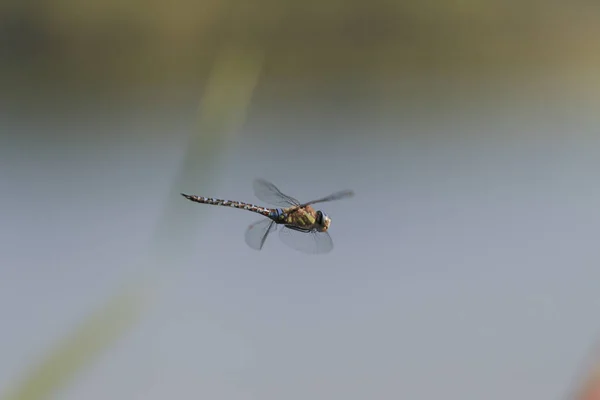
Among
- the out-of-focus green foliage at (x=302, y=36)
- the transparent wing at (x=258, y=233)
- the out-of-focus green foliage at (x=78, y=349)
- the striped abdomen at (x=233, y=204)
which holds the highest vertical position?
the out-of-focus green foliage at (x=302, y=36)

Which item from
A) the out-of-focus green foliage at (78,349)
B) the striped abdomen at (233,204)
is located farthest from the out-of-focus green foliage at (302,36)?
the out-of-focus green foliage at (78,349)

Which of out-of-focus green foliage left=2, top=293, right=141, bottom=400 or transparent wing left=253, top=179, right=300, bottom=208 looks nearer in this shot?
out-of-focus green foliage left=2, top=293, right=141, bottom=400

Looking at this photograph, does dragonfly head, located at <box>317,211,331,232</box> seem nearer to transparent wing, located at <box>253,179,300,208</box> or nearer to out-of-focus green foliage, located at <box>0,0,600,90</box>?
transparent wing, located at <box>253,179,300,208</box>

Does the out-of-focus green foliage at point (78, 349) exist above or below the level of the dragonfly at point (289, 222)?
below

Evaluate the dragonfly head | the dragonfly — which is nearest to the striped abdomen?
the dragonfly

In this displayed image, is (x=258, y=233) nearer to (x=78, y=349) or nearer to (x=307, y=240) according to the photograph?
(x=307, y=240)

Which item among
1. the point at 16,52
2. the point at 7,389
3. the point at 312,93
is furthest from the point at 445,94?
the point at 7,389

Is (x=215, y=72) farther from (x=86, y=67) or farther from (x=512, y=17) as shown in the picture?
(x=512, y=17)

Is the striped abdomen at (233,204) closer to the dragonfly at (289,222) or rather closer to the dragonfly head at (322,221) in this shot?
the dragonfly at (289,222)
